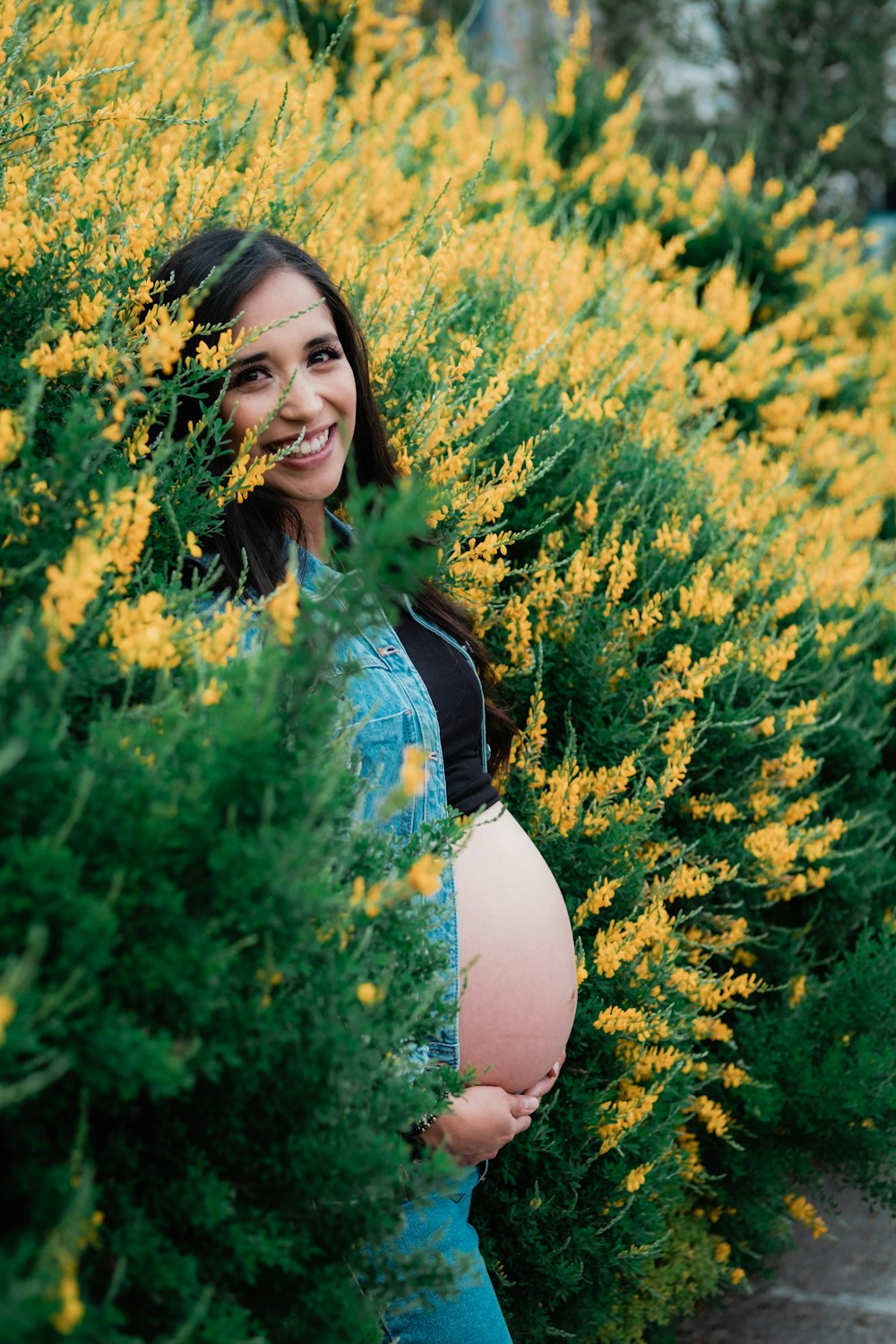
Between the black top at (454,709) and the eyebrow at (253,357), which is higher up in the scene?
the eyebrow at (253,357)

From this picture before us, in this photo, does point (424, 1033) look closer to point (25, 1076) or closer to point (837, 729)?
point (25, 1076)

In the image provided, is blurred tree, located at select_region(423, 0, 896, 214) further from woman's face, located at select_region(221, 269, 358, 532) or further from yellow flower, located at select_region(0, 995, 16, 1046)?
yellow flower, located at select_region(0, 995, 16, 1046)

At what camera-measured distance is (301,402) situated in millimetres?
2191

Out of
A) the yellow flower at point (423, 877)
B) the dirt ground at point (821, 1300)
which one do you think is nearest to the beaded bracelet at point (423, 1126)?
the yellow flower at point (423, 877)

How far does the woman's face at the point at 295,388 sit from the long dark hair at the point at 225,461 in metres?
0.04

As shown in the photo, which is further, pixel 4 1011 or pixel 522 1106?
pixel 522 1106

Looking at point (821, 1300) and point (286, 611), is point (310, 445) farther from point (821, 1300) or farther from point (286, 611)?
point (821, 1300)

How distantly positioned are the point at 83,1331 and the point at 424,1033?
606mm

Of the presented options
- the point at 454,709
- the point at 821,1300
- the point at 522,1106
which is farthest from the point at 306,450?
the point at 821,1300

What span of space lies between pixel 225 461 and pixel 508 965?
110 cm

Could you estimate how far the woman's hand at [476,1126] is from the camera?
1899 millimetres

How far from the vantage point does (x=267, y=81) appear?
3.98 m

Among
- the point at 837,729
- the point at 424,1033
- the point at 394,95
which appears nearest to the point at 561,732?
the point at 837,729

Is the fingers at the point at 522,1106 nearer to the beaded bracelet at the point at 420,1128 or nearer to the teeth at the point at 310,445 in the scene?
the beaded bracelet at the point at 420,1128
